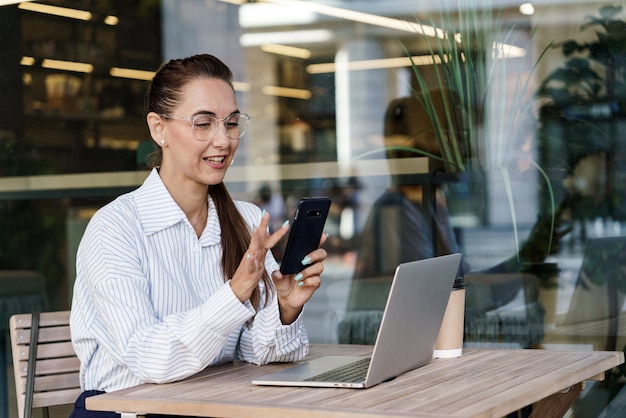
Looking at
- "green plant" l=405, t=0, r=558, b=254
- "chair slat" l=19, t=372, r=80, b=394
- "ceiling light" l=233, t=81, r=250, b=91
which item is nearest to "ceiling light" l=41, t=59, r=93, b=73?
"ceiling light" l=233, t=81, r=250, b=91

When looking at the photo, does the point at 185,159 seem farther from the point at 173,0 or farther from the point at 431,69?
the point at 173,0

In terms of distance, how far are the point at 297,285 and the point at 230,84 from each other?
1.67 feet

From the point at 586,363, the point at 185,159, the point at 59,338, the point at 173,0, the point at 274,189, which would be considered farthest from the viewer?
the point at 173,0

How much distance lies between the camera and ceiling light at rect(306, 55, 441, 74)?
3.49 metres

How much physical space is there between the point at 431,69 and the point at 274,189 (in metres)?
0.73

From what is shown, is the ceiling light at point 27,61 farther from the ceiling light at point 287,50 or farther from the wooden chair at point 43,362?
the wooden chair at point 43,362

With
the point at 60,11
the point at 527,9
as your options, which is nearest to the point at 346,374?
the point at 527,9

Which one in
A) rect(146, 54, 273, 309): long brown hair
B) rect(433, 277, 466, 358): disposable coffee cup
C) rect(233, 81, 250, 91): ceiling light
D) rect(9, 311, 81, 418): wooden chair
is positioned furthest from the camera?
rect(233, 81, 250, 91): ceiling light

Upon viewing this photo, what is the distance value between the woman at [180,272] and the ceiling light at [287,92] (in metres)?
1.27

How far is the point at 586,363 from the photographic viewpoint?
2.14 m

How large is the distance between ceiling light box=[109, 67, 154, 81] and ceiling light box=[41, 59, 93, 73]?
0.34 feet

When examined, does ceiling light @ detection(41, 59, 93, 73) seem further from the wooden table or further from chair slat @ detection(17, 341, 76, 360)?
the wooden table

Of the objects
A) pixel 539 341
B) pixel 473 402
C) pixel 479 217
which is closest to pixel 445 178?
pixel 479 217

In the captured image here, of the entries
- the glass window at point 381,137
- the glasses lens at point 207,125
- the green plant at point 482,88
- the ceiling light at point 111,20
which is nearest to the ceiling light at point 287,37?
the glass window at point 381,137
